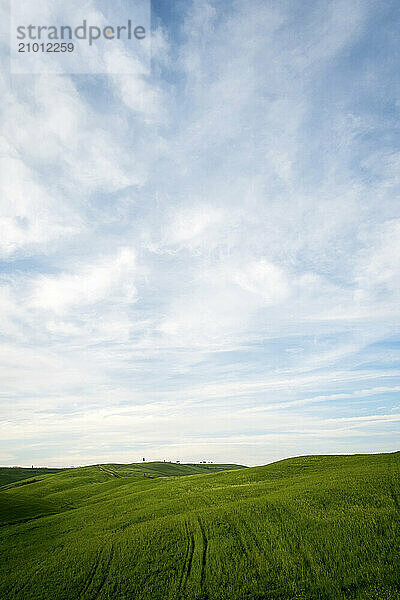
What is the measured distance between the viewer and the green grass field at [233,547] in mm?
24766

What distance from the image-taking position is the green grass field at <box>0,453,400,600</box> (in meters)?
24.8

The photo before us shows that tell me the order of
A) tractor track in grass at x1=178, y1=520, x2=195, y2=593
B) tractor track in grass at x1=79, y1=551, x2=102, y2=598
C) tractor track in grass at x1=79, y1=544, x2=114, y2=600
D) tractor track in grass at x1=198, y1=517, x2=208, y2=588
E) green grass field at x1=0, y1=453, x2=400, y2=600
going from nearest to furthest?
green grass field at x1=0, y1=453, x2=400, y2=600 < tractor track in grass at x1=178, y1=520, x2=195, y2=593 < tractor track in grass at x1=198, y1=517, x2=208, y2=588 < tractor track in grass at x1=79, y1=544, x2=114, y2=600 < tractor track in grass at x1=79, y1=551, x2=102, y2=598

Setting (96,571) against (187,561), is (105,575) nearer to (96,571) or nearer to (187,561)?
(96,571)

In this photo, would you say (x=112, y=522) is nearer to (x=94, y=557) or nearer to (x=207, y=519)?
(x=94, y=557)

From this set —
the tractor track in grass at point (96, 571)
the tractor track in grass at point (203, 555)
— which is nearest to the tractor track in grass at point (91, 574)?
the tractor track in grass at point (96, 571)

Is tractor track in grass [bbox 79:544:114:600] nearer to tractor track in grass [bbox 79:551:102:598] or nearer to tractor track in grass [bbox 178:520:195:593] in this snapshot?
tractor track in grass [bbox 79:551:102:598]

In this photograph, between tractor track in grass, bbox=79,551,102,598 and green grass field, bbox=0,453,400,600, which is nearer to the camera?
green grass field, bbox=0,453,400,600

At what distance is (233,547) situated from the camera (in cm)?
3044

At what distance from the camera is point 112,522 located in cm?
4275

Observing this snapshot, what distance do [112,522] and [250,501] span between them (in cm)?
1679

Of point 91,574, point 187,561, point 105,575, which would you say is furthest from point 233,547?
point 91,574

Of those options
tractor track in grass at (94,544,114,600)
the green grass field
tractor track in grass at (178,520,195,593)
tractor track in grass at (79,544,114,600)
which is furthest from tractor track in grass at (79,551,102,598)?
tractor track in grass at (178,520,195,593)

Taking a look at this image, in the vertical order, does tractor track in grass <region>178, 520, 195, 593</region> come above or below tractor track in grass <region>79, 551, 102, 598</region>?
above

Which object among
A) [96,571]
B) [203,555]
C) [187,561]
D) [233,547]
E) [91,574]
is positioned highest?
[233,547]
